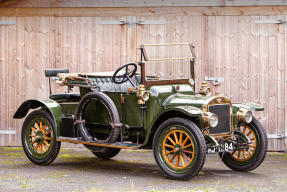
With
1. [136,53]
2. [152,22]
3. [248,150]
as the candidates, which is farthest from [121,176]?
[152,22]

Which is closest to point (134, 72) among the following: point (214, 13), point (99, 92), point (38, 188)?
point (99, 92)

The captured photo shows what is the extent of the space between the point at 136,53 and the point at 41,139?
266 centimetres

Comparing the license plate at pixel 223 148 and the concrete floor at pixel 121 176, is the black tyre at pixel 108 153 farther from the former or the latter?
the license plate at pixel 223 148

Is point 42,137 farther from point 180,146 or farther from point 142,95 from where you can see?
point 180,146

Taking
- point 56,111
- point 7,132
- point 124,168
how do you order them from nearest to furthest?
point 124,168, point 56,111, point 7,132

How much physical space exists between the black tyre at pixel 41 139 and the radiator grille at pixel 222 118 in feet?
7.60

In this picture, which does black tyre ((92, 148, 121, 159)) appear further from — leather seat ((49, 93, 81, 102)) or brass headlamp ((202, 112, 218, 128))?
brass headlamp ((202, 112, 218, 128))

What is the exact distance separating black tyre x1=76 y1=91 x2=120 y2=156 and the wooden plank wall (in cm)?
236

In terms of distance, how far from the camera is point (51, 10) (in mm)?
10289

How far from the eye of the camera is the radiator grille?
728 cm

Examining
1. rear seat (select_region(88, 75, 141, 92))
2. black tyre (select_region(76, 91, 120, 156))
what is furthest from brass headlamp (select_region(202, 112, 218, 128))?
rear seat (select_region(88, 75, 141, 92))

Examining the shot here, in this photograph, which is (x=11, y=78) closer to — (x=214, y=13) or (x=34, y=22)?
(x=34, y=22)

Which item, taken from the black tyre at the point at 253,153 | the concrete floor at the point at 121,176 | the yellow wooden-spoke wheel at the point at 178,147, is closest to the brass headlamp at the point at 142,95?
the yellow wooden-spoke wheel at the point at 178,147

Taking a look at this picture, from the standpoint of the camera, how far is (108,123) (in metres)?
7.88
